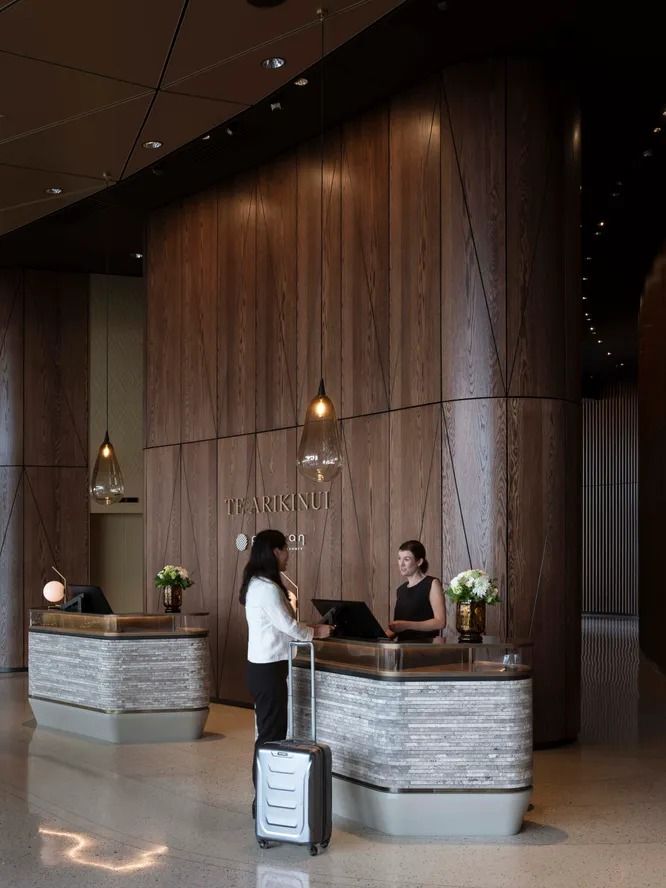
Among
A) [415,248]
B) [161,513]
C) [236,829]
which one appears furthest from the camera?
[161,513]

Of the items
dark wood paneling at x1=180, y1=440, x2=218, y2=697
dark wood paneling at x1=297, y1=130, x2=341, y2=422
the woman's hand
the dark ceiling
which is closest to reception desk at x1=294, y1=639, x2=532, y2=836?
the woman's hand

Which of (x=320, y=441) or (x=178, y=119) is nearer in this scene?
(x=320, y=441)

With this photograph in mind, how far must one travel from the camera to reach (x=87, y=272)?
14.2 m

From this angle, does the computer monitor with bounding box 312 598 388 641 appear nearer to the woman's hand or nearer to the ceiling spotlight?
the woman's hand

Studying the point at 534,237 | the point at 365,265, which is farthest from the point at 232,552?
the point at 534,237

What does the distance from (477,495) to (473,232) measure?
1.90 m

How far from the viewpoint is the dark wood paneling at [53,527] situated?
44.8 ft

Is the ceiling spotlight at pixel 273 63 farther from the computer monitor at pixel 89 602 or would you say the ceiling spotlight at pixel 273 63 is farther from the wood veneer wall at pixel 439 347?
the computer monitor at pixel 89 602

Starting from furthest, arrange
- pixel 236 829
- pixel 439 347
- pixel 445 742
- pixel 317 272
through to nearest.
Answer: pixel 317 272
pixel 439 347
pixel 236 829
pixel 445 742

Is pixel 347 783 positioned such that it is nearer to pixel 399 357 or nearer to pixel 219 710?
pixel 399 357

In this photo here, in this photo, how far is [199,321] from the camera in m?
10.9

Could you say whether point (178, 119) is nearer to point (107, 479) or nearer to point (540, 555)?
point (107, 479)

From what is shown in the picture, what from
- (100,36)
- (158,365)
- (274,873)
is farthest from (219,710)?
(100,36)

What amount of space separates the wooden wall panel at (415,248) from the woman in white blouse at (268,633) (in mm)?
2739
